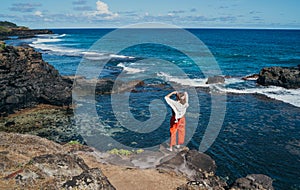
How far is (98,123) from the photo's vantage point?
18188 millimetres

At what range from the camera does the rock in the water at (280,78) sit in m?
29.0

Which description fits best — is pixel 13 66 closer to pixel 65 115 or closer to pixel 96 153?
pixel 65 115

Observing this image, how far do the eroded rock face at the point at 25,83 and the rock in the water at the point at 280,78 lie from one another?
2071cm

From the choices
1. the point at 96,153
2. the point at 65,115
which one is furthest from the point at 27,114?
the point at 96,153

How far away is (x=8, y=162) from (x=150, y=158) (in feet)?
17.4

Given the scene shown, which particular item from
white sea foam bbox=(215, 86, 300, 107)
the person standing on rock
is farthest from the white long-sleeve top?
white sea foam bbox=(215, 86, 300, 107)

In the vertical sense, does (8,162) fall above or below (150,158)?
above

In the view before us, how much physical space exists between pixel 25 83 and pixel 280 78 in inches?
985

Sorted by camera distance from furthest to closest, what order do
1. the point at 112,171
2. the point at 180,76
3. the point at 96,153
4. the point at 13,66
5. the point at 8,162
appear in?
the point at 180,76, the point at 13,66, the point at 96,153, the point at 112,171, the point at 8,162

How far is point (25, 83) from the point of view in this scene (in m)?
21.5

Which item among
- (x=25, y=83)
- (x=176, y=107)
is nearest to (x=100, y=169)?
(x=176, y=107)

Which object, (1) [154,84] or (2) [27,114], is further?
(1) [154,84]

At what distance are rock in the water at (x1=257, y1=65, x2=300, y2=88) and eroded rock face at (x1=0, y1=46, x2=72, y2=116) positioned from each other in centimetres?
2071

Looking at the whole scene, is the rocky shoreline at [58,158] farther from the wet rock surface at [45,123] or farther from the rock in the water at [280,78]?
the rock in the water at [280,78]
